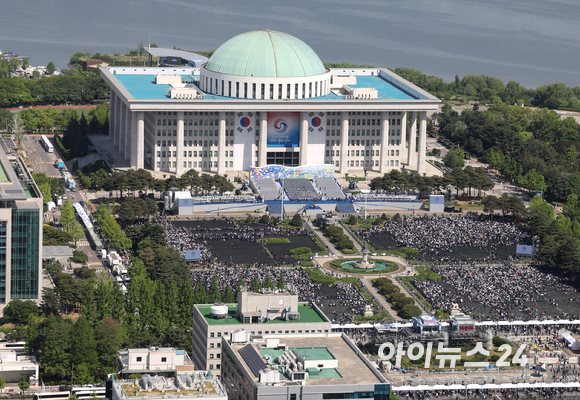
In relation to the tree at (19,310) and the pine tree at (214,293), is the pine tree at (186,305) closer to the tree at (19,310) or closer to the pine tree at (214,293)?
the pine tree at (214,293)

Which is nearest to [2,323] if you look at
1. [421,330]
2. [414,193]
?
[421,330]

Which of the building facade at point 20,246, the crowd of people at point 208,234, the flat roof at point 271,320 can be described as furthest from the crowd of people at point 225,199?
the flat roof at point 271,320

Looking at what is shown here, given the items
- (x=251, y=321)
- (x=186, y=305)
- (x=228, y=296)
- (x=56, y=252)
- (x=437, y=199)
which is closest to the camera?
(x=251, y=321)

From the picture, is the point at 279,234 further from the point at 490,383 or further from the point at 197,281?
the point at 490,383

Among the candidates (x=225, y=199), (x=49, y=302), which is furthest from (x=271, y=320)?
(x=225, y=199)

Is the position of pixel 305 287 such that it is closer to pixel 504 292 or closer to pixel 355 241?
pixel 504 292

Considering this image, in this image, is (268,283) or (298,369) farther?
(268,283)

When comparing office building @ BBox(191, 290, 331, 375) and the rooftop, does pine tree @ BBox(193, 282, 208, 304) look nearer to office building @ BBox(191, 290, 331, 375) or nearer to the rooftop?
office building @ BBox(191, 290, 331, 375)

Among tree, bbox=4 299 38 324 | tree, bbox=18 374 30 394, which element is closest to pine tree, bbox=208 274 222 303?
tree, bbox=4 299 38 324
